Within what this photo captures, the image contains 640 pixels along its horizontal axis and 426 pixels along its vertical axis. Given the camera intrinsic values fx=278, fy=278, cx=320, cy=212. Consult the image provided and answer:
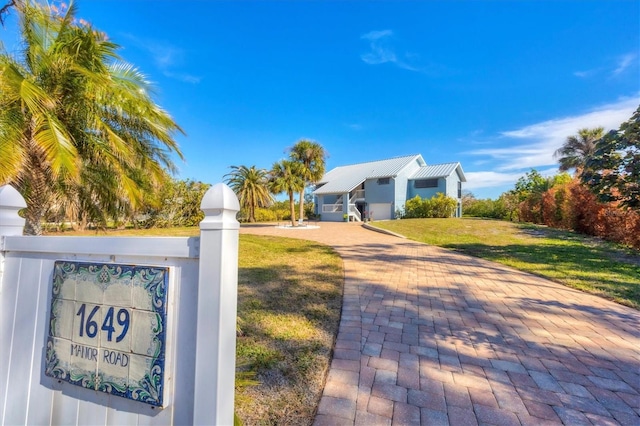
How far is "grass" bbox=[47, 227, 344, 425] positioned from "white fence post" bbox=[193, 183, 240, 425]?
1.04 m

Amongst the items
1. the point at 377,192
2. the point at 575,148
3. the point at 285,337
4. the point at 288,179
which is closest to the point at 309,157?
the point at 288,179

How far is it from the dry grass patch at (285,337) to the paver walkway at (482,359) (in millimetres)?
169

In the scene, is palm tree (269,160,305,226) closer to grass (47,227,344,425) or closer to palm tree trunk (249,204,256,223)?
palm tree trunk (249,204,256,223)

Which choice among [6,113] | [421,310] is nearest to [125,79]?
[6,113]

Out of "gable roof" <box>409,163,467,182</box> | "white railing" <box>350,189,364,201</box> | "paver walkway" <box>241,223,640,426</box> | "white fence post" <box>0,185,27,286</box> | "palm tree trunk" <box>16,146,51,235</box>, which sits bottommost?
"paver walkway" <box>241,223,640,426</box>

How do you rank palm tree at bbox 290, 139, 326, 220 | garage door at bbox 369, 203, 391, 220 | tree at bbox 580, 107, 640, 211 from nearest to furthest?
tree at bbox 580, 107, 640, 211, palm tree at bbox 290, 139, 326, 220, garage door at bbox 369, 203, 391, 220

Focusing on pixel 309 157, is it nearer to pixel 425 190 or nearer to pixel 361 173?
pixel 361 173

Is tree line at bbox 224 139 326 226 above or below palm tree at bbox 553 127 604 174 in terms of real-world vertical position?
below

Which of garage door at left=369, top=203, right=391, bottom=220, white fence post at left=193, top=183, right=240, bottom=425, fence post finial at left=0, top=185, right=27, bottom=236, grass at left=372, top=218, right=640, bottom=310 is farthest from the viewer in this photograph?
garage door at left=369, top=203, right=391, bottom=220

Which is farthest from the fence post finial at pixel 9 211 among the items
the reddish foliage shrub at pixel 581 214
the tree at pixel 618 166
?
the reddish foliage shrub at pixel 581 214

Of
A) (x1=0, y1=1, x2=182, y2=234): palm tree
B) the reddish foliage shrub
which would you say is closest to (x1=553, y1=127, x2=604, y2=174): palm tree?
the reddish foliage shrub

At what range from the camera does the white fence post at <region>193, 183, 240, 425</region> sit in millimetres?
1218

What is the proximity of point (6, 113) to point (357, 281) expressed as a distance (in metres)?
6.64

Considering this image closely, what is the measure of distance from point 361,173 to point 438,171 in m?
8.01
